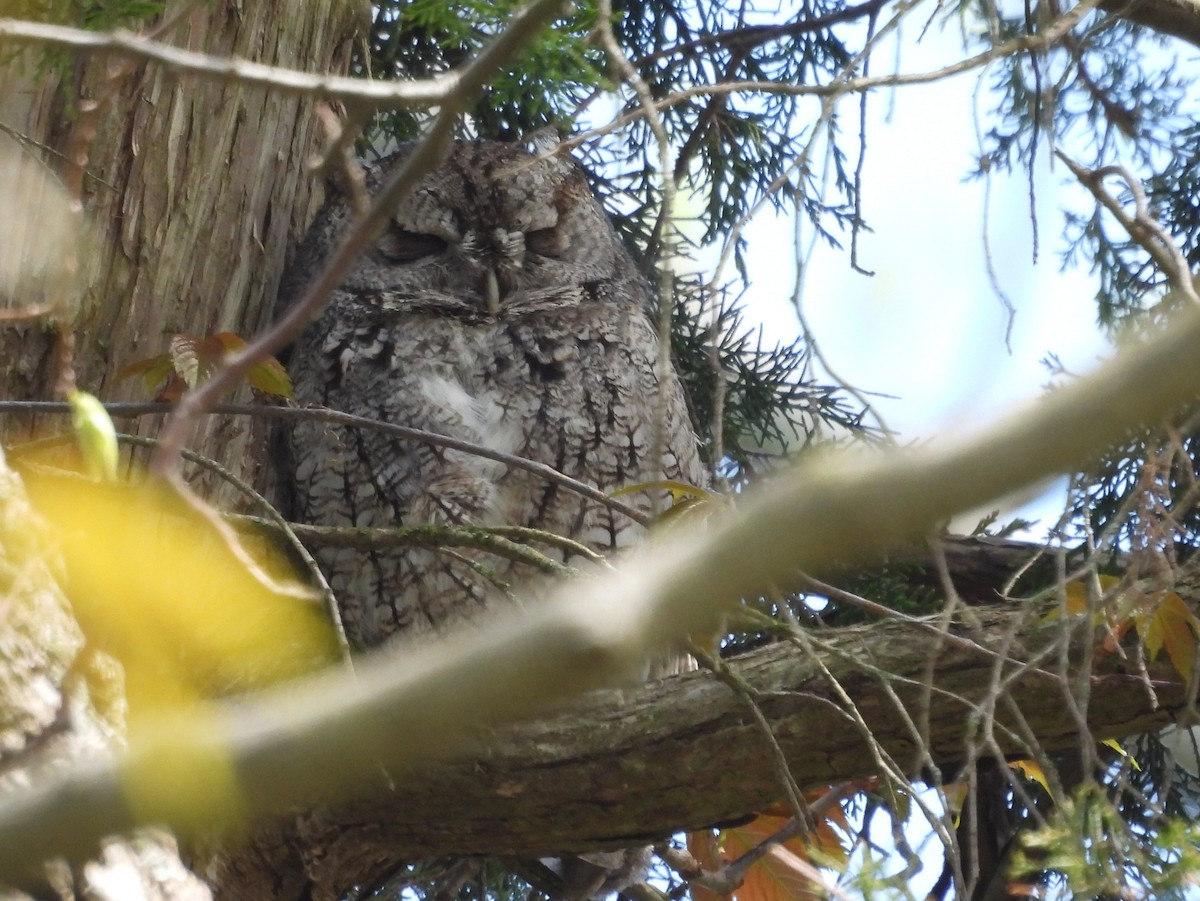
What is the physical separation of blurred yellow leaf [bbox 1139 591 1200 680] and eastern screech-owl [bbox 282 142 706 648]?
101cm

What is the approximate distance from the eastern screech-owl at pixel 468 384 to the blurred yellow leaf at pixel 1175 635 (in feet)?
3.30

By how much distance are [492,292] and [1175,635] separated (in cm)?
171

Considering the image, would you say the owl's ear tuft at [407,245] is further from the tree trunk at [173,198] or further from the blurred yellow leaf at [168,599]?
the blurred yellow leaf at [168,599]

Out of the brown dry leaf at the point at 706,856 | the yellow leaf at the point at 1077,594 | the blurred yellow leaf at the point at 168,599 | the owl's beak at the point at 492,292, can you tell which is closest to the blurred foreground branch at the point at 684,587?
the blurred yellow leaf at the point at 168,599

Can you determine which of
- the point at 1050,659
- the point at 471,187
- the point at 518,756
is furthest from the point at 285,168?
the point at 1050,659

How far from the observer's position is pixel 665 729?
206 cm

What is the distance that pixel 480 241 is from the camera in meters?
3.14

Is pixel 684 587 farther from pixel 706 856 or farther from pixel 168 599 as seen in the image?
pixel 706 856

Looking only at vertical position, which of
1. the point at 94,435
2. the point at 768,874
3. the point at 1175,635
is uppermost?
the point at 94,435

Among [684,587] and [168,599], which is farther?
[168,599]

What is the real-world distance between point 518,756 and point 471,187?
5.11 ft

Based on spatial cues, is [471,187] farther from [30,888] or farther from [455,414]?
[30,888]

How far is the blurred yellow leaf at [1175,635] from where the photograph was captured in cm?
196

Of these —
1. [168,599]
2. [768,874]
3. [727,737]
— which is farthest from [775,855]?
[168,599]
